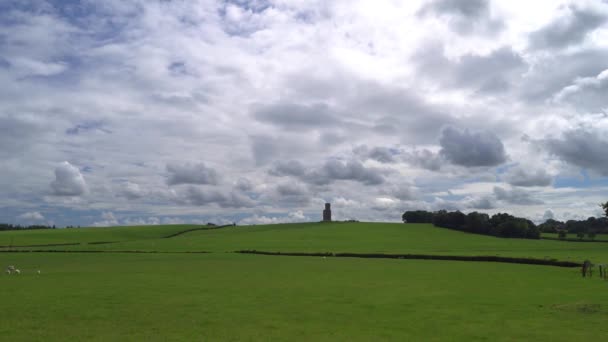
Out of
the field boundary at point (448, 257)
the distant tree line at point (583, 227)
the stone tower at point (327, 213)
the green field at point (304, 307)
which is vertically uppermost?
the stone tower at point (327, 213)

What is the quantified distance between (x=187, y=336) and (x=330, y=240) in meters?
89.0

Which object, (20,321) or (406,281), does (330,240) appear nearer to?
(406,281)

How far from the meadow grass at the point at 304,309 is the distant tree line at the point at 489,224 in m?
96.1

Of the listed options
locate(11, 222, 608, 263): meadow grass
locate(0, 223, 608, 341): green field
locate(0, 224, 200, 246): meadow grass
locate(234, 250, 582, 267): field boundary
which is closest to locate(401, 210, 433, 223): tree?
locate(11, 222, 608, 263): meadow grass

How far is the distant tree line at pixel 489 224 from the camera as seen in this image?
4931 inches

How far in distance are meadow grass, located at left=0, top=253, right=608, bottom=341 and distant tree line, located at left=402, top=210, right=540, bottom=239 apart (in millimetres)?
96063

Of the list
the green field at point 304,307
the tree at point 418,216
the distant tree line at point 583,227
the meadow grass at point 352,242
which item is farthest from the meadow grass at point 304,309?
the tree at point 418,216

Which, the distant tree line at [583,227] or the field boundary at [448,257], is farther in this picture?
the distant tree line at [583,227]

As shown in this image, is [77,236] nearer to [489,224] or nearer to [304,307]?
[489,224]

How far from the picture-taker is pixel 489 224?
133m

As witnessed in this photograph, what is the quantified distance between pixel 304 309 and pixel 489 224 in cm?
12129

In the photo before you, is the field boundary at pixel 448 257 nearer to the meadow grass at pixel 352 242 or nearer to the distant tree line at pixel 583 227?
the meadow grass at pixel 352 242

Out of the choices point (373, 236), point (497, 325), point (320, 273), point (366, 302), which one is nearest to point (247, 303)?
point (366, 302)

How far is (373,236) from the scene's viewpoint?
113 meters
